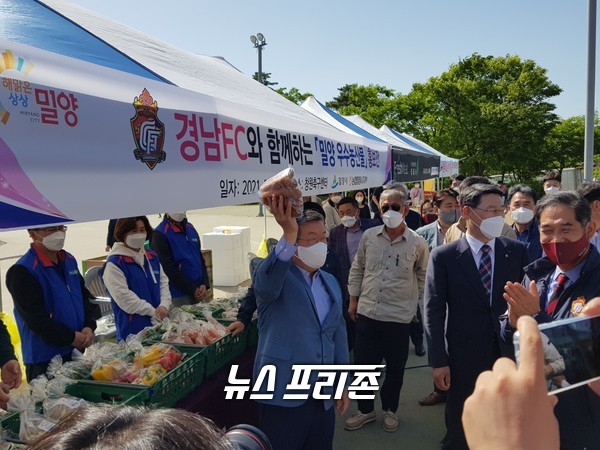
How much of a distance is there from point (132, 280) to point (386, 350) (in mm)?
2296

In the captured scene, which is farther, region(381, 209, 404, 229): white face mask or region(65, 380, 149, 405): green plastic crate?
region(381, 209, 404, 229): white face mask

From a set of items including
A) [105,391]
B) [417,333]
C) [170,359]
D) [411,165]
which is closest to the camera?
[105,391]

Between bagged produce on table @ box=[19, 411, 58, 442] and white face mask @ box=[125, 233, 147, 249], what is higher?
white face mask @ box=[125, 233, 147, 249]

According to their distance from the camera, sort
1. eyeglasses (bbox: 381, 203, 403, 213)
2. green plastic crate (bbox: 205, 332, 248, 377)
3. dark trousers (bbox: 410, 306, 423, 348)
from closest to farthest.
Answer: green plastic crate (bbox: 205, 332, 248, 377), eyeglasses (bbox: 381, 203, 403, 213), dark trousers (bbox: 410, 306, 423, 348)

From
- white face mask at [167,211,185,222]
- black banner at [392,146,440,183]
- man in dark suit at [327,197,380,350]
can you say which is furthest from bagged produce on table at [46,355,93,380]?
black banner at [392,146,440,183]

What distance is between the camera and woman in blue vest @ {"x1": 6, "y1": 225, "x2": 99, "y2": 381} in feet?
10.5

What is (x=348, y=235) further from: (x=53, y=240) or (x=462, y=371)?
(x=53, y=240)

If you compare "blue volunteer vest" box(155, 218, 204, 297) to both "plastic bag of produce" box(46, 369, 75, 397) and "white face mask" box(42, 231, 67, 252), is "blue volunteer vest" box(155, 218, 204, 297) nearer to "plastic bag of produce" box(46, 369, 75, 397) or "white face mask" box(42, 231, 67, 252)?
"white face mask" box(42, 231, 67, 252)

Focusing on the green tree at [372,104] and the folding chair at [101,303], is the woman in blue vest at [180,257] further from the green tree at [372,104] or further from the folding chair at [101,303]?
the green tree at [372,104]

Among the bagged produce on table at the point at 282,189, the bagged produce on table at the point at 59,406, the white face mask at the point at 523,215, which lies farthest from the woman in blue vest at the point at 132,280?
the white face mask at the point at 523,215

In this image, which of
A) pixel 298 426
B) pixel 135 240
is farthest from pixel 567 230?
pixel 135 240

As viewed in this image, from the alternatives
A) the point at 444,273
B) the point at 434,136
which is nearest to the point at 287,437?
the point at 444,273

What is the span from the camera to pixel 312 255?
9.00 feet

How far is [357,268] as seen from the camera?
4336 mm
